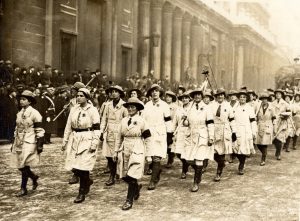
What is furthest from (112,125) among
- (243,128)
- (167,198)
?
(243,128)

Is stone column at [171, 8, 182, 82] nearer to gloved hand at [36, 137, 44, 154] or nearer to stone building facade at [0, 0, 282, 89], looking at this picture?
stone building facade at [0, 0, 282, 89]

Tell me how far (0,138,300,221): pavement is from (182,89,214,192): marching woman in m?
0.58

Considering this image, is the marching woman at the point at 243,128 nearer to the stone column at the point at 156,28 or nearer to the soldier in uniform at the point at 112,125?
the soldier in uniform at the point at 112,125

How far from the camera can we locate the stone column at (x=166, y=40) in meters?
30.6

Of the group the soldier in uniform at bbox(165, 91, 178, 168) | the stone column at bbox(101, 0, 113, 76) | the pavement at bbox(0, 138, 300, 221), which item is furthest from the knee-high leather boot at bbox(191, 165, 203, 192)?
the stone column at bbox(101, 0, 113, 76)

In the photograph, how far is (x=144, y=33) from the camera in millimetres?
27219

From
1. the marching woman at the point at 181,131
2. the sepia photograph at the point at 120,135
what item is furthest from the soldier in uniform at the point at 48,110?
the marching woman at the point at 181,131

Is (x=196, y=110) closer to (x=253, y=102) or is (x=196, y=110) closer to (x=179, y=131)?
(x=179, y=131)

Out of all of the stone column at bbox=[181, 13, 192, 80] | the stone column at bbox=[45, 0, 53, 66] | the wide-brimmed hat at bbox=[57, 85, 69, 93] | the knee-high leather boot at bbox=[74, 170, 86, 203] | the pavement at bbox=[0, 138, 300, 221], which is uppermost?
the stone column at bbox=[181, 13, 192, 80]

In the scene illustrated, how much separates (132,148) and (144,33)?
20640mm

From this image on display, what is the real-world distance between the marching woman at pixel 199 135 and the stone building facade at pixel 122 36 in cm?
1008

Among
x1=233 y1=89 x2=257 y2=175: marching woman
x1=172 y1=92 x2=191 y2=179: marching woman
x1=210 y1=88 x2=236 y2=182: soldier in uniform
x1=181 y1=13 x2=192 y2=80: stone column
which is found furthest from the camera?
x1=181 y1=13 x2=192 y2=80: stone column

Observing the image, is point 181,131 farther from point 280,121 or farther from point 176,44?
point 176,44

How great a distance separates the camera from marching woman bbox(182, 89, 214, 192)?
8727mm
